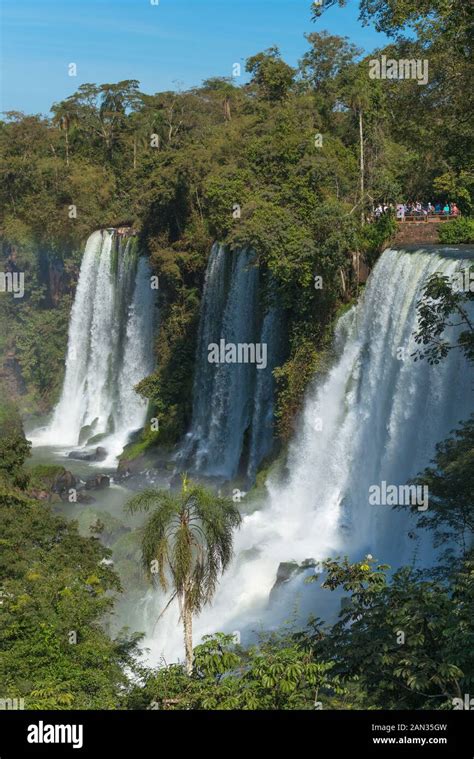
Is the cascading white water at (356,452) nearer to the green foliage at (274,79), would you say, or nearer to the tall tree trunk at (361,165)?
the tall tree trunk at (361,165)

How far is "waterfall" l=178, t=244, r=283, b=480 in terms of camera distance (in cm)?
2922

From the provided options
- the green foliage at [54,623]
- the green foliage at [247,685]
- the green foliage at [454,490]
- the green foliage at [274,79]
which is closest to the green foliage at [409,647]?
the green foliage at [247,685]

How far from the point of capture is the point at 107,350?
41625 millimetres

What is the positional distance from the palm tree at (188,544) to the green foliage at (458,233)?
1481 centimetres

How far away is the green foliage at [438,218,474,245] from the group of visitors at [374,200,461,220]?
1.51 metres

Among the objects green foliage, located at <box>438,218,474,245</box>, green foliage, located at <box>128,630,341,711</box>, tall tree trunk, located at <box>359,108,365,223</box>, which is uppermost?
tall tree trunk, located at <box>359,108,365,223</box>

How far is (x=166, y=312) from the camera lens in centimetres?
3709

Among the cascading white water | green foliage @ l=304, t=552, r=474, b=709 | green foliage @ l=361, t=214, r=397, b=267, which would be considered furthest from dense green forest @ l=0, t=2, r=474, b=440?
green foliage @ l=304, t=552, r=474, b=709

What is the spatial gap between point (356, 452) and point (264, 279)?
724 cm

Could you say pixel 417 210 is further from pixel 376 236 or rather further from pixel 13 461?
pixel 13 461

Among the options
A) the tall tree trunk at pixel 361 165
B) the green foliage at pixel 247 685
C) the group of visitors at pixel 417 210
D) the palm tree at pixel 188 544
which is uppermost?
the tall tree trunk at pixel 361 165

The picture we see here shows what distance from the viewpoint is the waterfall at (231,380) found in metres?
Result: 29.2

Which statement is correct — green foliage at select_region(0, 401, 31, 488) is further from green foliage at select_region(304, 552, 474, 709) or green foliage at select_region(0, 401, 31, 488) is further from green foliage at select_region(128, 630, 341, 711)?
green foliage at select_region(304, 552, 474, 709)
